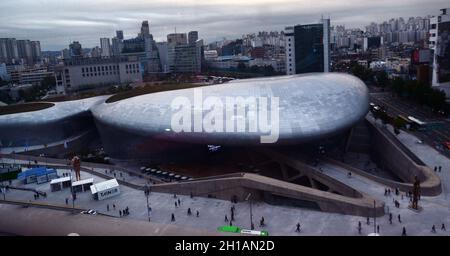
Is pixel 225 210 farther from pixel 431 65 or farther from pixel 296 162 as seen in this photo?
pixel 431 65

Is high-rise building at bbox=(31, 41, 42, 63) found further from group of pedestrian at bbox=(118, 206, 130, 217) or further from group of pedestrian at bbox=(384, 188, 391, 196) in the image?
group of pedestrian at bbox=(384, 188, 391, 196)

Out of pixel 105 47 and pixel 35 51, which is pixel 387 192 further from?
pixel 105 47

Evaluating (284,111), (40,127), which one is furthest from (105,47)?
(284,111)

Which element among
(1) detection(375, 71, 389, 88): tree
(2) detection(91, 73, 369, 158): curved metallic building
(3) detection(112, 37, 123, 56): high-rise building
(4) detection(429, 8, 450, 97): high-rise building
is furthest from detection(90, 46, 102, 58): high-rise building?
(4) detection(429, 8, 450, 97): high-rise building

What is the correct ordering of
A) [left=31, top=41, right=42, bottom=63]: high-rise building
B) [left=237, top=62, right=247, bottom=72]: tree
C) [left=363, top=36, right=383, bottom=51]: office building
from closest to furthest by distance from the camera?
[left=237, top=62, right=247, bottom=72]: tree < [left=31, top=41, right=42, bottom=63]: high-rise building < [left=363, top=36, right=383, bottom=51]: office building

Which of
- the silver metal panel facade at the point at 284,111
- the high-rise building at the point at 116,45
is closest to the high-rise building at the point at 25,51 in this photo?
the high-rise building at the point at 116,45
